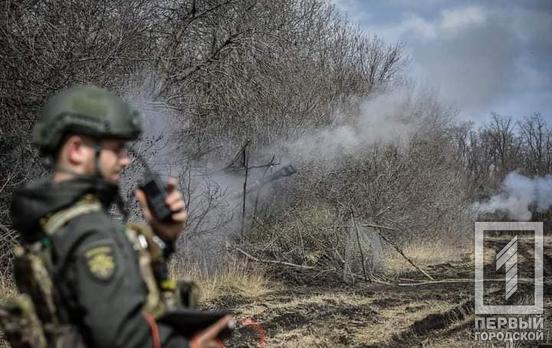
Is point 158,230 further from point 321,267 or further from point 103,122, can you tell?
point 321,267

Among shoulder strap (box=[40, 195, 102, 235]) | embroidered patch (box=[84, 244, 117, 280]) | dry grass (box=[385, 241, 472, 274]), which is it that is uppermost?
shoulder strap (box=[40, 195, 102, 235])

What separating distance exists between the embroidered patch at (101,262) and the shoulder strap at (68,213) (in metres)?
0.16

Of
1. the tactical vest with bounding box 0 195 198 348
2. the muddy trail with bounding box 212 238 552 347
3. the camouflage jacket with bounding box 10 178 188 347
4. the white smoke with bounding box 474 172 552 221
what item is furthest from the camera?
the white smoke with bounding box 474 172 552 221

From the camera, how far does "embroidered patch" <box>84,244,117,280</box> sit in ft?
6.15

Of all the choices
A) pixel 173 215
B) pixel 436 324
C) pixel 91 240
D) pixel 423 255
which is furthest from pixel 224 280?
pixel 423 255

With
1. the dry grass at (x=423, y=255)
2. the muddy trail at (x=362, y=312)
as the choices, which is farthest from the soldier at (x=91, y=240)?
the dry grass at (x=423, y=255)

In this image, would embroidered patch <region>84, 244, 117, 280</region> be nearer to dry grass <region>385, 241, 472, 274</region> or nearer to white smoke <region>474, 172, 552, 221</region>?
dry grass <region>385, 241, 472, 274</region>

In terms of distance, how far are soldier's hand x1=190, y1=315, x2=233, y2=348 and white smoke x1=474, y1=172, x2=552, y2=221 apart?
29.8 m

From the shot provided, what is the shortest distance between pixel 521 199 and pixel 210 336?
31896 mm

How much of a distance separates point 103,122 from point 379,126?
2085 centimetres

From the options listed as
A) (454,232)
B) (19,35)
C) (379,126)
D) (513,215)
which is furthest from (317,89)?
(513,215)

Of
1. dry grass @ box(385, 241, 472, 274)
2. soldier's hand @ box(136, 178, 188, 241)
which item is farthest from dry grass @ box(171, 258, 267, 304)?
soldier's hand @ box(136, 178, 188, 241)

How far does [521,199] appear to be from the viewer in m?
31.8

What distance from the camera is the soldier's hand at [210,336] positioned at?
2.11 metres
